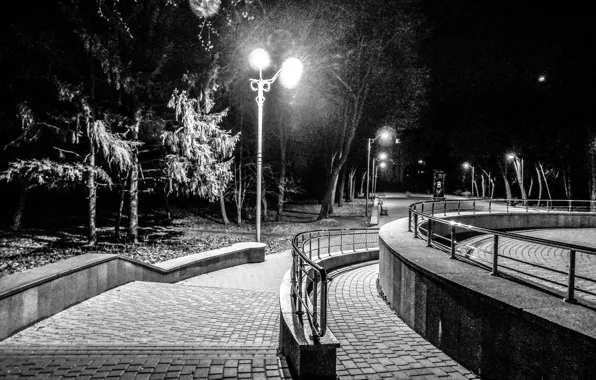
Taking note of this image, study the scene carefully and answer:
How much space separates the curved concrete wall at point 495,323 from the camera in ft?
10.6

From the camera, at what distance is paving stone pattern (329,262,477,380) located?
4.12 meters

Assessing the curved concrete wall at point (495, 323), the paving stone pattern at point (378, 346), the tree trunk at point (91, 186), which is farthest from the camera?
the tree trunk at point (91, 186)

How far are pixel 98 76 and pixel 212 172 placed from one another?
5.67 m

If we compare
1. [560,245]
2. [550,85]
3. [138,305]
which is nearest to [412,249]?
[560,245]

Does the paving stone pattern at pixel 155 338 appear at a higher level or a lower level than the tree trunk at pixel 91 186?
lower

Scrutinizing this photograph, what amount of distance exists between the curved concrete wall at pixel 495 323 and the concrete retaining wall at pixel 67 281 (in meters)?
5.85

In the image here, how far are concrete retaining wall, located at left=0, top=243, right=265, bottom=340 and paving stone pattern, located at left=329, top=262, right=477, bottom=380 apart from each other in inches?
183

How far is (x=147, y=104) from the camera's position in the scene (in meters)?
15.4

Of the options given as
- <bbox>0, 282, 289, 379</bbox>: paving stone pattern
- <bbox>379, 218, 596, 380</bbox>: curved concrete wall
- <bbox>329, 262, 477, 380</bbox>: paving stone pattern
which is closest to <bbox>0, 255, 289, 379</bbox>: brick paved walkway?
<bbox>0, 282, 289, 379</bbox>: paving stone pattern

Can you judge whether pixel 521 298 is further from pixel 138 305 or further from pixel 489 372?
pixel 138 305

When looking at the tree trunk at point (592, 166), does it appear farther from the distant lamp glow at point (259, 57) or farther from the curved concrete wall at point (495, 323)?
the curved concrete wall at point (495, 323)

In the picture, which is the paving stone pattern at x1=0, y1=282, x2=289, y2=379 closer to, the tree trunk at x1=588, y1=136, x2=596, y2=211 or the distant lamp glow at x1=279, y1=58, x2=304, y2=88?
the distant lamp glow at x1=279, y1=58, x2=304, y2=88

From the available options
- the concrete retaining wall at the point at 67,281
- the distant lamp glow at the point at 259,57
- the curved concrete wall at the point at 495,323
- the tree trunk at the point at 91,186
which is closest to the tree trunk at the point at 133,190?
Answer: the tree trunk at the point at 91,186

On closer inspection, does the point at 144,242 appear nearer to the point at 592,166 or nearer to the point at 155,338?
the point at 155,338
